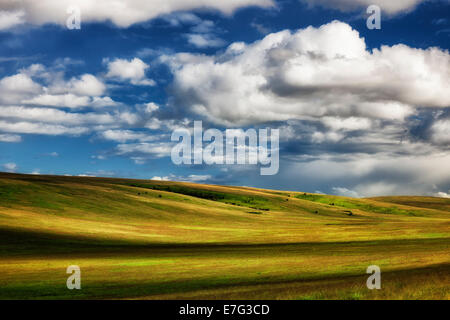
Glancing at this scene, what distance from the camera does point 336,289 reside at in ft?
70.7

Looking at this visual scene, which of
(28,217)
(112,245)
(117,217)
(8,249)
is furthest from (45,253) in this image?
(117,217)

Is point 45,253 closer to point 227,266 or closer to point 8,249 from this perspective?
point 8,249

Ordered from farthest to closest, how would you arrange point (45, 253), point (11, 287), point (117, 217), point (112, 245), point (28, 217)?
1. point (117, 217)
2. point (28, 217)
3. point (112, 245)
4. point (45, 253)
5. point (11, 287)

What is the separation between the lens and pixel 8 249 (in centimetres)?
5466

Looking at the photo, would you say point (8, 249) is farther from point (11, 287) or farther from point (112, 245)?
point (11, 287)

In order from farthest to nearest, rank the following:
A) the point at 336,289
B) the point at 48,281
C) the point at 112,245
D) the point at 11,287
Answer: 1. the point at 112,245
2. the point at 48,281
3. the point at 11,287
4. the point at 336,289

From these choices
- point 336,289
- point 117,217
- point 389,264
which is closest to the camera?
point 336,289

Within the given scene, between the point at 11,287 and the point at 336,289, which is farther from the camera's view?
the point at 11,287
